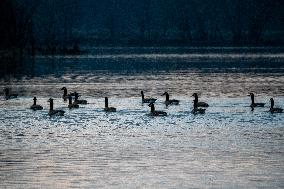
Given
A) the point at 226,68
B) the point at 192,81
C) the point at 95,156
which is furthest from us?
the point at 226,68

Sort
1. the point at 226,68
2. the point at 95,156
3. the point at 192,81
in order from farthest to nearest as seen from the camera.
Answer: the point at 226,68 < the point at 192,81 < the point at 95,156

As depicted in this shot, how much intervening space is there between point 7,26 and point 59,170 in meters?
74.6

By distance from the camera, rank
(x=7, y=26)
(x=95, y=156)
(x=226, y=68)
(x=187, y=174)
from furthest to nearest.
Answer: (x=7, y=26), (x=226, y=68), (x=95, y=156), (x=187, y=174)

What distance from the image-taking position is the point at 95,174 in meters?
21.8

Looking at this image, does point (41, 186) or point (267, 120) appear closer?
point (41, 186)

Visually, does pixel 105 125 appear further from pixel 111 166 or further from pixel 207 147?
pixel 111 166

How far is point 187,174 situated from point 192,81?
3922 cm

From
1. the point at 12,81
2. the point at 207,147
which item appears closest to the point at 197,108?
the point at 207,147

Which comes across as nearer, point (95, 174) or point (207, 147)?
point (95, 174)

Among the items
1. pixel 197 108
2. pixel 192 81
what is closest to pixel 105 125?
pixel 197 108

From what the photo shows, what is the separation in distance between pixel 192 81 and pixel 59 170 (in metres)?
38.8

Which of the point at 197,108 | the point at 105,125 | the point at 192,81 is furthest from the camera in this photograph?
the point at 192,81

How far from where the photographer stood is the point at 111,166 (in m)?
22.9

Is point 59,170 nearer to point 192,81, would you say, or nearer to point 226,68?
point 192,81
